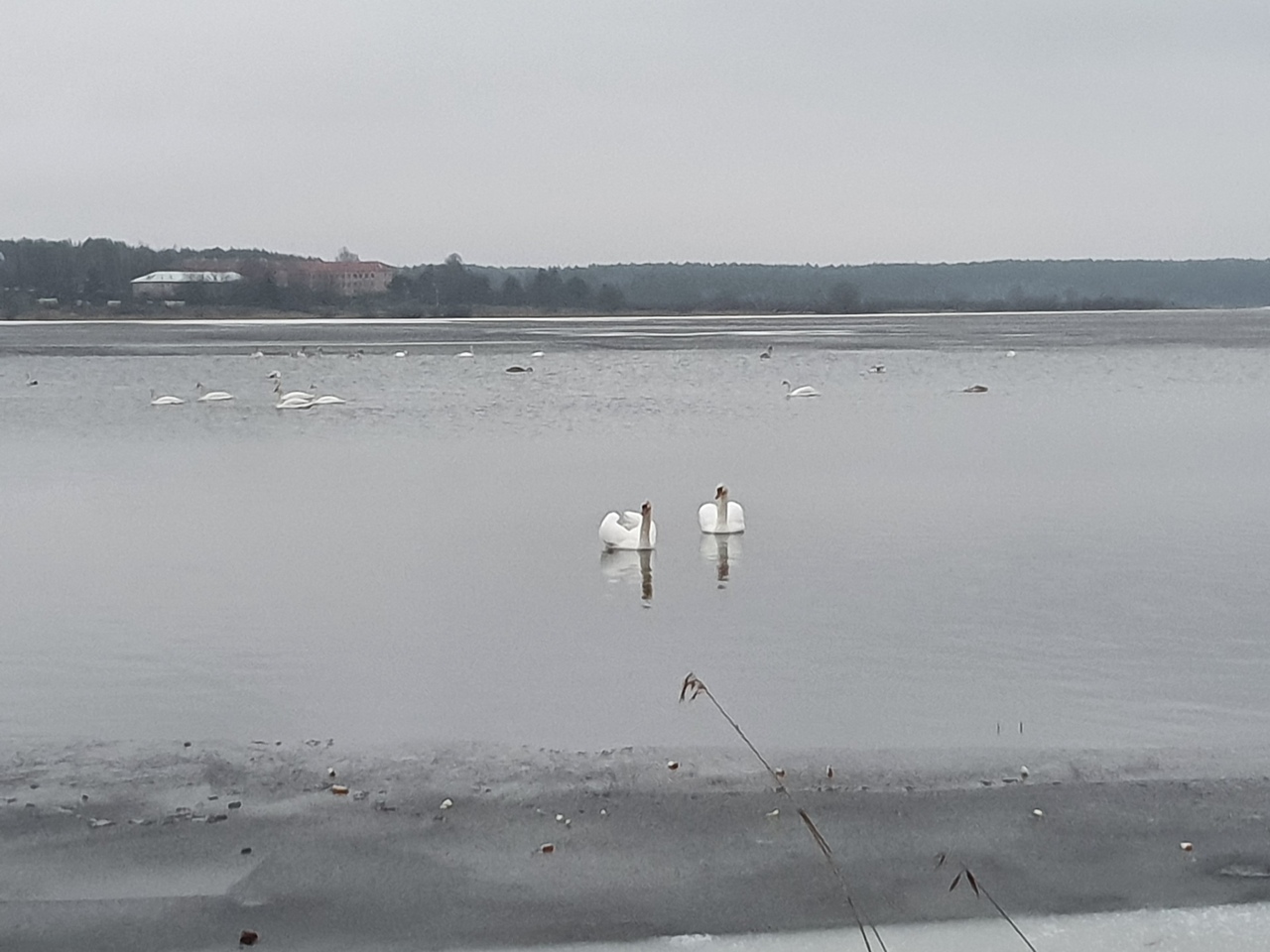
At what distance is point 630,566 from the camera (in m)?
10.0

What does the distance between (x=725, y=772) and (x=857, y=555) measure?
15.4 feet

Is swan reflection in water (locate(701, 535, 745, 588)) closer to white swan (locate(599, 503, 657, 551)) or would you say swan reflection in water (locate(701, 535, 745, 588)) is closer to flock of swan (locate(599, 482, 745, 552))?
flock of swan (locate(599, 482, 745, 552))

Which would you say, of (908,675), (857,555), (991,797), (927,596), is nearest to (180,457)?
(857,555)

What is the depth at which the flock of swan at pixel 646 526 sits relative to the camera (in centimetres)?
1043

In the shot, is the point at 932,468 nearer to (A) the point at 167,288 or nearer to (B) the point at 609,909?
(B) the point at 609,909

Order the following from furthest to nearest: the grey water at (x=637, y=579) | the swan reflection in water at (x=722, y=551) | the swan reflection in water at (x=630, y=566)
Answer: the swan reflection in water at (x=722, y=551), the swan reflection in water at (x=630, y=566), the grey water at (x=637, y=579)

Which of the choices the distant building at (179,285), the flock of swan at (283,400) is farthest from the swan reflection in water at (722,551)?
the distant building at (179,285)

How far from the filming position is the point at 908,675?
709 cm

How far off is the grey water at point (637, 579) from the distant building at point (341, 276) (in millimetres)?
87840

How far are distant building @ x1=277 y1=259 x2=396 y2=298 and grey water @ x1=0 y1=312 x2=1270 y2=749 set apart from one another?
87840 millimetres

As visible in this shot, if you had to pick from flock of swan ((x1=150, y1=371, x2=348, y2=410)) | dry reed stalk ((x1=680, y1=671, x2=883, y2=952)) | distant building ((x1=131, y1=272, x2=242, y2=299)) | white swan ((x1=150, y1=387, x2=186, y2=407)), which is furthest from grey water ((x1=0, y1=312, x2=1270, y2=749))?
distant building ((x1=131, y1=272, x2=242, y2=299))

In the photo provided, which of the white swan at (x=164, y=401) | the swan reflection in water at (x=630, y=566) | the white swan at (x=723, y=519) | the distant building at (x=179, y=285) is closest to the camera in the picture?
the swan reflection in water at (x=630, y=566)

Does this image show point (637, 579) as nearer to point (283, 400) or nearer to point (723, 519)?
point (723, 519)

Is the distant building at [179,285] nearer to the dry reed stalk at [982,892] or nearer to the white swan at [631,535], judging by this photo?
the white swan at [631,535]
